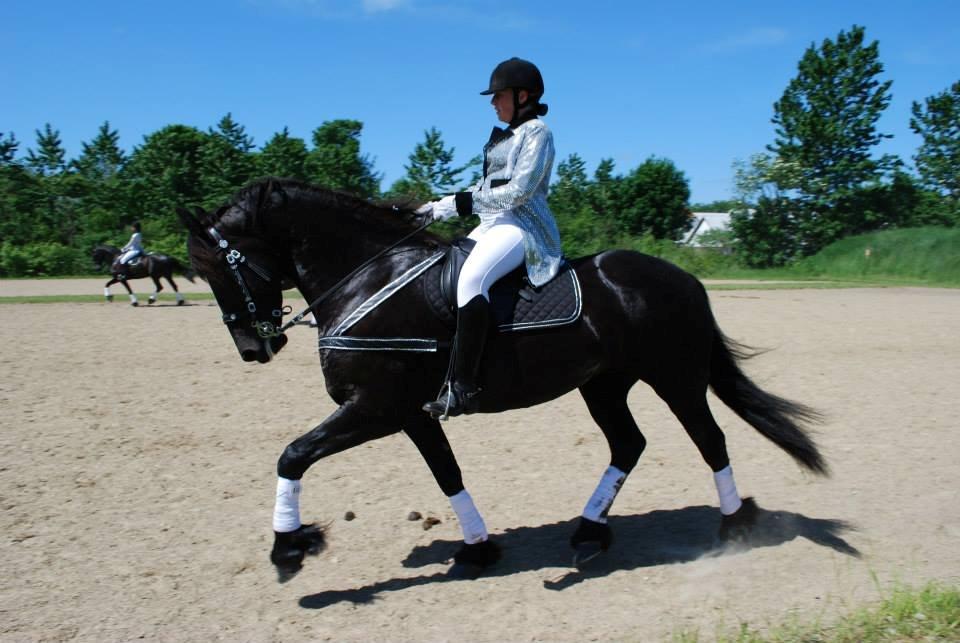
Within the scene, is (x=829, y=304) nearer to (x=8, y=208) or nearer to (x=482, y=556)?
(x=482, y=556)

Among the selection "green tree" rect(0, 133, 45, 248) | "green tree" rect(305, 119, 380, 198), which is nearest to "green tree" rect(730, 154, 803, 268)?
"green tree" rect(305, 119, 380, 198)

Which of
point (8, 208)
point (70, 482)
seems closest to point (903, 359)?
point (70, 482)

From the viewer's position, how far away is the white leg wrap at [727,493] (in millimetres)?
5434

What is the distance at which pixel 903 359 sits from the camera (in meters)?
12.2

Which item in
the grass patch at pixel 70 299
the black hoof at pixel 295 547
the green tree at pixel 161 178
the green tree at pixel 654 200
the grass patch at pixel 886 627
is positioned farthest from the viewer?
the green tree at pixel 654 200

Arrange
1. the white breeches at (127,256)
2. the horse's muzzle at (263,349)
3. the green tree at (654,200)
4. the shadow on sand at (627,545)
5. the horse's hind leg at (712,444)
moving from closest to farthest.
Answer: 1. the horse's muzzle at (263,349)
2. the shadow on sand at (627,545)
3. the horse's hind leg at (712,444)
4. the white breeches at (127,256)
5. the green tree at (654,200)

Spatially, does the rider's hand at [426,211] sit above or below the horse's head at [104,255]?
above

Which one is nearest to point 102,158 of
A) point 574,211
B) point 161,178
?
point 161,178

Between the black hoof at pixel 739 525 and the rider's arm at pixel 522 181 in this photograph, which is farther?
the black hoof at pixel 739 525

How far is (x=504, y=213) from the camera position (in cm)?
491

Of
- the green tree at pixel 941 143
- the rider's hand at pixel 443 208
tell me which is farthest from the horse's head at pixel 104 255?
the green tree at pixel 941 143

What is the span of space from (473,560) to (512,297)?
170 centimetres

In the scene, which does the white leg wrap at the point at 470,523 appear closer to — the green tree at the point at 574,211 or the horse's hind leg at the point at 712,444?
the horse's hind leg at the point at 712,444

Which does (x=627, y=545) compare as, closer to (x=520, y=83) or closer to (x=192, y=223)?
(x=520, y=83)
